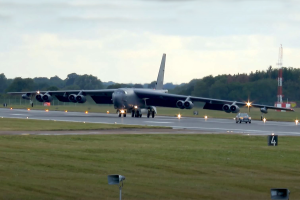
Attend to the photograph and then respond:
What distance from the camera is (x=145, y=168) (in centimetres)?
1973

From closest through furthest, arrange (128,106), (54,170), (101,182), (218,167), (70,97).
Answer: (101,182) < (54,170) < (218,167) < (128,106) < (70,97)

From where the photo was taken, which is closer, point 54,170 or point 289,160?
point 54,170

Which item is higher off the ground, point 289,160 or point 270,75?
point 270,75

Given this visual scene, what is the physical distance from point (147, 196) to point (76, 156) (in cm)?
827

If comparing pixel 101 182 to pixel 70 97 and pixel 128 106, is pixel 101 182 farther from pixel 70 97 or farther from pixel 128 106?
pixel 70 97

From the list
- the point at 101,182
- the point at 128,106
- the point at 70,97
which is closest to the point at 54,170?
the point at 101,182

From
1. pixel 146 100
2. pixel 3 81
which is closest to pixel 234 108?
pixel 146 100

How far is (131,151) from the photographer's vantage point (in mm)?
24641

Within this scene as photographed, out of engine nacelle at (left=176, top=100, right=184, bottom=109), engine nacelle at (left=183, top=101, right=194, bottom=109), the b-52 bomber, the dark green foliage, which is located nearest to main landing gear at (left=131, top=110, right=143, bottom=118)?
the b-52 bomber

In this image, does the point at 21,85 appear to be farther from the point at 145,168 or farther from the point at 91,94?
the point at 145,168

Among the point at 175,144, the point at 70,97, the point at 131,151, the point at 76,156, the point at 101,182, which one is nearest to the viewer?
the point at 101,182

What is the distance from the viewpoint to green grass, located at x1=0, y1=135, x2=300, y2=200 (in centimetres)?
1506

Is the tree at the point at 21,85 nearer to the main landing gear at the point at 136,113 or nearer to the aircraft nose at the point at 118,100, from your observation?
the main landing gear at the point at 136,113

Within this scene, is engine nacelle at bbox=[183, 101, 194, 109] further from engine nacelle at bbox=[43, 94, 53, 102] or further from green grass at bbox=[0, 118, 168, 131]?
green grass at bbox=[0, 118, 168, 131]
